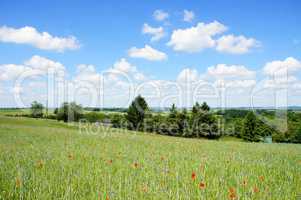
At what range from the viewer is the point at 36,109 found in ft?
262

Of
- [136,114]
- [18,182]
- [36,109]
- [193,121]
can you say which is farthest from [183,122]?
[18,182]

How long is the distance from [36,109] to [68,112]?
1980 cm

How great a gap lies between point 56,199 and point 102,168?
2.07 m

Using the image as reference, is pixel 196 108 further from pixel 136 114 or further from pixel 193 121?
pixel 136 114

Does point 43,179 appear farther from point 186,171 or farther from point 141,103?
point 141,103

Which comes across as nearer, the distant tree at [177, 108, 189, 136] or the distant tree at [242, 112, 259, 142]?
the distant tree at [177, 108, 189, 136]

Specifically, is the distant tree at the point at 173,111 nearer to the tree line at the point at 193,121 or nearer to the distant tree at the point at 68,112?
the tree line at the point at 193,121

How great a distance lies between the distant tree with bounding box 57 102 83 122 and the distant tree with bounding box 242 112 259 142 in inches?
1790

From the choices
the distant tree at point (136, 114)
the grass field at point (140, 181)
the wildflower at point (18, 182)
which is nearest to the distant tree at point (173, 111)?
the distant tree at point (136, 114)

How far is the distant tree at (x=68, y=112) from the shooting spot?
2579 inches

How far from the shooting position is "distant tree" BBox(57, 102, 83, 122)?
215ft

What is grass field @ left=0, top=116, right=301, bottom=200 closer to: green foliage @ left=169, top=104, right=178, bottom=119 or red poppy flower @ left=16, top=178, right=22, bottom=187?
red poppy flower @ left=16, top=178, right=22, bottom=187

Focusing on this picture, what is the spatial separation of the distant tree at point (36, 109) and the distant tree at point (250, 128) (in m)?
61.5

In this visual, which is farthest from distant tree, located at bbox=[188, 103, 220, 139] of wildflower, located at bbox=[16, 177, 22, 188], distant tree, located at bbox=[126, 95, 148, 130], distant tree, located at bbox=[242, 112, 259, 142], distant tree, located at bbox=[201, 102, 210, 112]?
wildflower, located at bbox=[16, 177, 22, 188]
